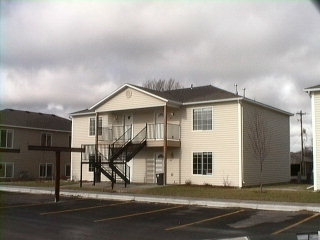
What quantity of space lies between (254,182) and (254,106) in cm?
471

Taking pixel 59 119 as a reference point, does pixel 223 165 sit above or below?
below

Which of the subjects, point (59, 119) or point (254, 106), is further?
point (59, 119)

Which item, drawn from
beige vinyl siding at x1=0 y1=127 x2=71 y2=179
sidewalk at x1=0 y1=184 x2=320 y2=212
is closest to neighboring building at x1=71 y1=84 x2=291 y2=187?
sidewalk at x1=0 y1=184 x2=320 y2=212

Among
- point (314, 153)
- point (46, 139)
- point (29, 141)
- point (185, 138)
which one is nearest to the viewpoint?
point (314, 153)

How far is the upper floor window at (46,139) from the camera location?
42.0 m

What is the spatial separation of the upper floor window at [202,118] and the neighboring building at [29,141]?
56.5 ft

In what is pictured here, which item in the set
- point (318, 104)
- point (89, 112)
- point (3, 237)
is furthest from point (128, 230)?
point (89, 112)

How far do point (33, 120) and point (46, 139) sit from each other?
233 centimetres

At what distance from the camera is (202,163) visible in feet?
89.6

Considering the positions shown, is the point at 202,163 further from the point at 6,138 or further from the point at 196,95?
the point at 6,138

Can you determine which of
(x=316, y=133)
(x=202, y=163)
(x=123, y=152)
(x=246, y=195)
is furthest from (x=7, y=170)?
(x=316, y=133)

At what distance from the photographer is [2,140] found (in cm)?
3884

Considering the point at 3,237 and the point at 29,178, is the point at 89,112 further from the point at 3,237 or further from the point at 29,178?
the point at 3,237

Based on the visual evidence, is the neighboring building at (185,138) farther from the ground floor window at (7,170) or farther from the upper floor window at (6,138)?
the upper floor window at (6,138)
